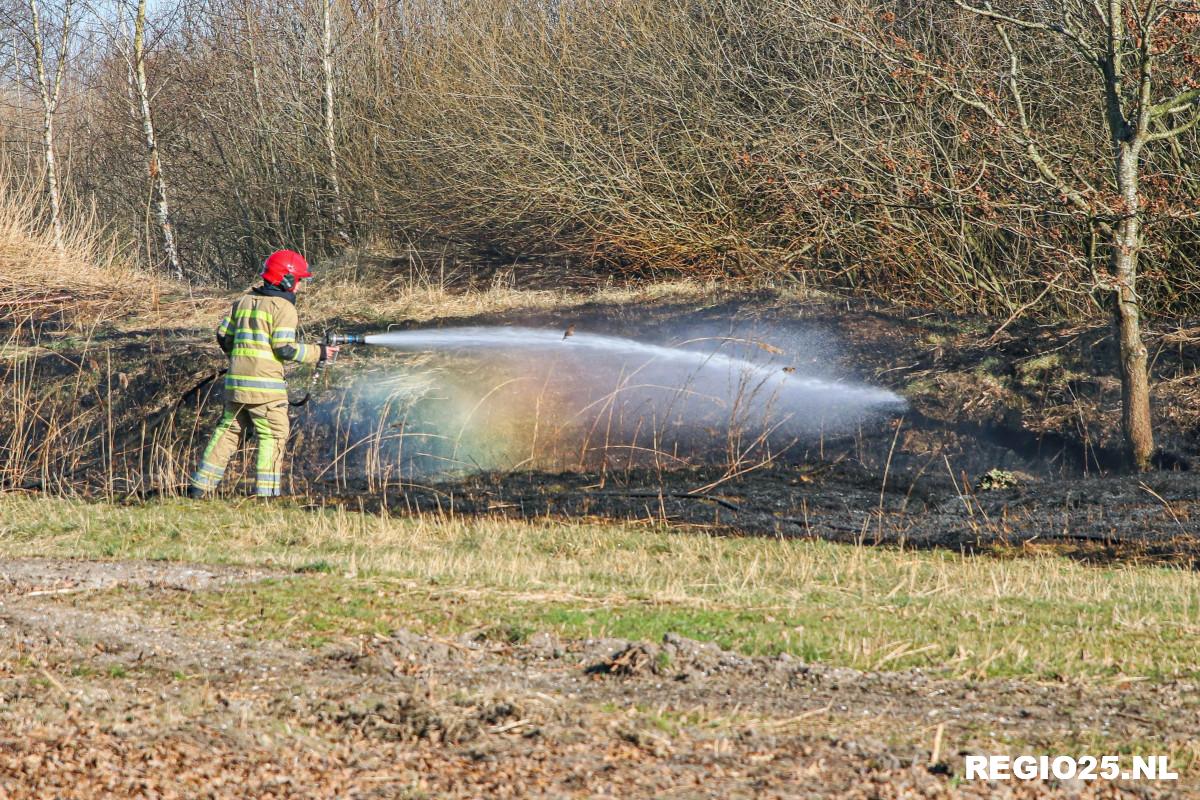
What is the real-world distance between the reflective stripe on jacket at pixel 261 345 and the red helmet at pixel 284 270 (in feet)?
0.27

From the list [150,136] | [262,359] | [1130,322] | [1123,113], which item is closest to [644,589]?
[262,359]

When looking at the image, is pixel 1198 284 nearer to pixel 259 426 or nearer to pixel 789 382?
pixel 789 382

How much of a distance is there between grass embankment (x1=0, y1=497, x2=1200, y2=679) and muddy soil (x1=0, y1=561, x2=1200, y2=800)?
1.09ft

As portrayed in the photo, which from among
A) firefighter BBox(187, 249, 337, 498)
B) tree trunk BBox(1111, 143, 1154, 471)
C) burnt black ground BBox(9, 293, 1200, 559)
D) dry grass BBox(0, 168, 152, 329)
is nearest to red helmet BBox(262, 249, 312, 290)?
firefighter BBox(187, 249, 337, 498)

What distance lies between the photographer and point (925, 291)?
14.9 meters

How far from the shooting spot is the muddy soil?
11.1 ft

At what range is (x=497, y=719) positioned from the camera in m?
3.85

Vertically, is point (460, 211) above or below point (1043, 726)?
above

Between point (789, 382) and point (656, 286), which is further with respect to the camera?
point (656, 286)

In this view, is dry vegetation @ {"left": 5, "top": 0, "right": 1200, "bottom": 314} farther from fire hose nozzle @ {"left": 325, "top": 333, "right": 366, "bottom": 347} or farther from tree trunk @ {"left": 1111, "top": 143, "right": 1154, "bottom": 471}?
fire hose nozzle @ {"left": 325, "top": 333, "right": 366, "bottom": 347}

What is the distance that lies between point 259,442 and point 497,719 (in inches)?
242

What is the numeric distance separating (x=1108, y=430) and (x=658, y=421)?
13.1 ft

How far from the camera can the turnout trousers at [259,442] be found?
9.54 meters

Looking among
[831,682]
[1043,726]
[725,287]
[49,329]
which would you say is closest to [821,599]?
[831,682]
